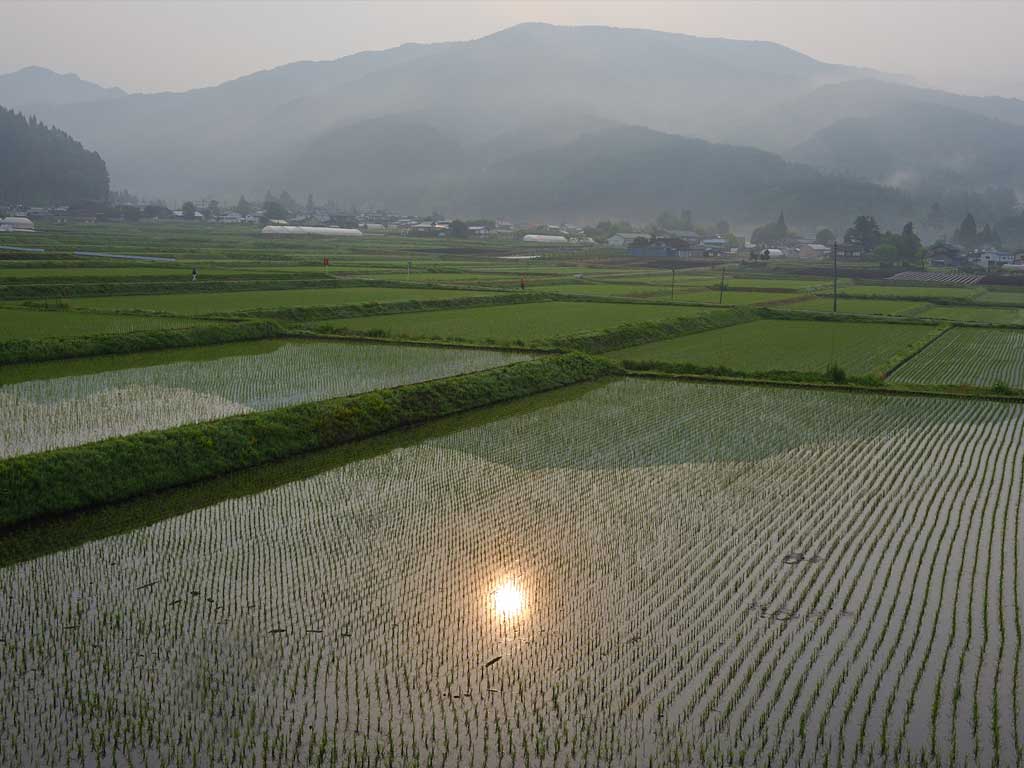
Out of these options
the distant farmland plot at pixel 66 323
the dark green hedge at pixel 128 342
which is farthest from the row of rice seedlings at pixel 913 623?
the distant farmland plot at pixel 66 323

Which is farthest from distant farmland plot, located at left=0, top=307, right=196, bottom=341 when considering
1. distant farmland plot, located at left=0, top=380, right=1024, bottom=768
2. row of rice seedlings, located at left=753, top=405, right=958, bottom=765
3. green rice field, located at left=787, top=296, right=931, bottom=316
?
green rice field, located at left=787, top=296, right=931, bottom=316

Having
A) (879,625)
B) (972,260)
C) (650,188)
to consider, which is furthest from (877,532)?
(650,188)

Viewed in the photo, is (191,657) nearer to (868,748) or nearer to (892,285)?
(868,748)

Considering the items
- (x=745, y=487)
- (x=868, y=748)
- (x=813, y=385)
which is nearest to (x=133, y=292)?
(x=813, y=385)

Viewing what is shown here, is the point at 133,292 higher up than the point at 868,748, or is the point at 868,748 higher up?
the point at 133,292

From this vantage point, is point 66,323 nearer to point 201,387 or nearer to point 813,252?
point 201,387

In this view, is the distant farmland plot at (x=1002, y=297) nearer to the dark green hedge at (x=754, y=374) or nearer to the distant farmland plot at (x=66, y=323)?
the dark green hedge at (x=754, y=374)
